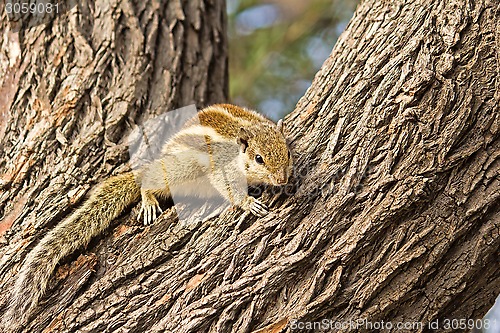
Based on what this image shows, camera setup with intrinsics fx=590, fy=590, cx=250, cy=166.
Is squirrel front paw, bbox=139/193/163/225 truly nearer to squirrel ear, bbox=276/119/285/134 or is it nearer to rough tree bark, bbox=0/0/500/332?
rough tree bark, bbox=0/0/500/332

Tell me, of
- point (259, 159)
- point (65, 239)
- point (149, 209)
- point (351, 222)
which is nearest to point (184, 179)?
point (149, 209)

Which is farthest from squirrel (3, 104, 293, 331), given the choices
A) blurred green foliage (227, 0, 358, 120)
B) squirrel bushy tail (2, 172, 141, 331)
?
blurred green foliage (227, 0, 358, 120)

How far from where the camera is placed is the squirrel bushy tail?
9.59 ft

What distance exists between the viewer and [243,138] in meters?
3.60

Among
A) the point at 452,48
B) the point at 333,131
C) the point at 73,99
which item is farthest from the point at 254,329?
the point at 73,99

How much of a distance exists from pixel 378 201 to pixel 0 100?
2468 mm

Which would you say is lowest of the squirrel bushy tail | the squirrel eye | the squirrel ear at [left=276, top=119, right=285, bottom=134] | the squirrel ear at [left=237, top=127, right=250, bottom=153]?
the squirrel bushy tail

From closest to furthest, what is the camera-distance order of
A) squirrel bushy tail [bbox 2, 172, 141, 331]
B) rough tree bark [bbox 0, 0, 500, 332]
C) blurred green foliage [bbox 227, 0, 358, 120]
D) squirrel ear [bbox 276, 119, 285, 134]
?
1. rough tree bark [bbox 0, 0, 500, 332]
2. squirrel bushy tail [bbox 2, 172, 141, 331]
3. squirrel ear [bbox 276, 119, 285, 134]
4. blurred green foliage [bbox 227, 0, 358, 120]

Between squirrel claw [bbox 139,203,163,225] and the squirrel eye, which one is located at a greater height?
the squirrel eye

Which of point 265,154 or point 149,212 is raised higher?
point 265,154

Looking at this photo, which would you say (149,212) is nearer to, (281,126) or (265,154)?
(265,154)

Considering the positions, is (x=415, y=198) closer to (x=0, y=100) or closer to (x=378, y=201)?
(x=378, y=201)

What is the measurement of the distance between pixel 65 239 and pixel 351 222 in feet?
4.89

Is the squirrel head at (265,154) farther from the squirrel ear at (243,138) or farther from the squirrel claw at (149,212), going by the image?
the squirrel claw at (149,212)
